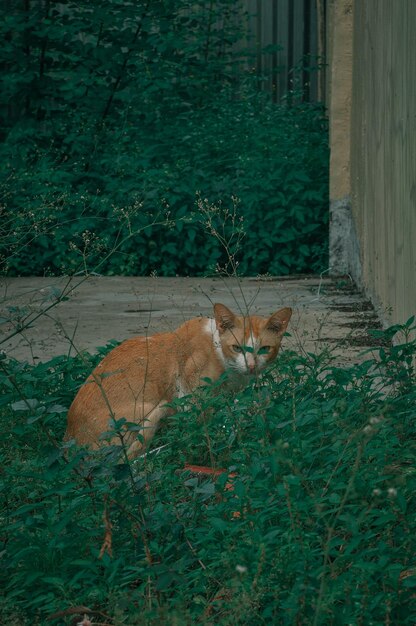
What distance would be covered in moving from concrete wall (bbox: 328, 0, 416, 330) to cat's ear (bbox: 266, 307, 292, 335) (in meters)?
0.44

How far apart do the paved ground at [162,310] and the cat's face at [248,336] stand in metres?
0.81

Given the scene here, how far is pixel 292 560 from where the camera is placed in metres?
2.77

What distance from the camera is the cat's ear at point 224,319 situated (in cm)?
464

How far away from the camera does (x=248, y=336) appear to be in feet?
15.3

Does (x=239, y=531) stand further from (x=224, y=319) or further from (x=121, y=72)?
(x=121, y=72)

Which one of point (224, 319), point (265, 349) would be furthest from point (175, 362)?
point (265, 349)

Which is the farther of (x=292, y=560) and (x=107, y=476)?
(x=107, y=476)

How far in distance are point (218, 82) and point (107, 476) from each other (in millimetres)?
9624

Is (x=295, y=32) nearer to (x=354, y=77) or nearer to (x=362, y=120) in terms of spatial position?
(x=354, y=77)

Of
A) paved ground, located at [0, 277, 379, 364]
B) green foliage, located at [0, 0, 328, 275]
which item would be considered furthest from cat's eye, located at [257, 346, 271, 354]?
green foliage, located at [0, 0, 328, 275]

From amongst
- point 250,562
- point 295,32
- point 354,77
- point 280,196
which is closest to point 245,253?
point 280,196

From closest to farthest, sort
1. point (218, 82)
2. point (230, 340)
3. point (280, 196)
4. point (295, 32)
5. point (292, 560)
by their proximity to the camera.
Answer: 1. point (292, 560)
2. point (230, 340)
3. point (280, 196)
4. point (218, 82)
5. point (295, 32)

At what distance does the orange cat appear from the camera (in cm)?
432

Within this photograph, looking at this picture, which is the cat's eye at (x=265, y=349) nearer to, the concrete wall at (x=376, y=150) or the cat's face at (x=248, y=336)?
the cat's face at (x=248, y=336)
